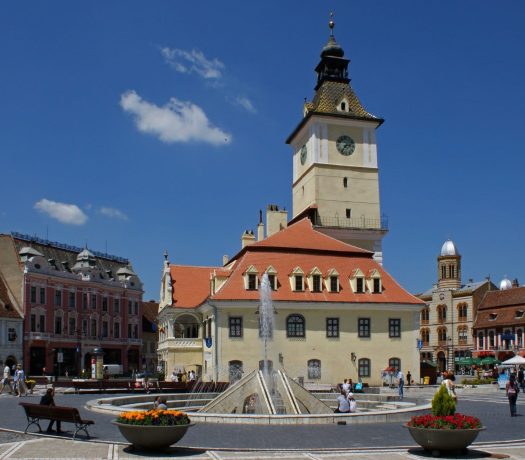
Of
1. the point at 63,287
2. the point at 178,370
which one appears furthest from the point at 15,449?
the point at 63,287

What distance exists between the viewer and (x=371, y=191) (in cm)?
6238

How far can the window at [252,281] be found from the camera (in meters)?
46.4

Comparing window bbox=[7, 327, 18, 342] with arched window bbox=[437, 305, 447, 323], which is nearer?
window bbox=[7, 327, 18, 342]

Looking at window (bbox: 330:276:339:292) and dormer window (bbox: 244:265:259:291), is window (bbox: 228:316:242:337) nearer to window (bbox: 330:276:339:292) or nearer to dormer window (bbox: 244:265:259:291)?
dormer window (bbox: 244:265:259:291)

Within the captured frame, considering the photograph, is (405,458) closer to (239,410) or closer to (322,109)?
(239,410)

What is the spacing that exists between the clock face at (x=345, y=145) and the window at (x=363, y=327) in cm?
1913

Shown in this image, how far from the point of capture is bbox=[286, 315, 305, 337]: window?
46188 millimetres

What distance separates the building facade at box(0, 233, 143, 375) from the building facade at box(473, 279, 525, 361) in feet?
133

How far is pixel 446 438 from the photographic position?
15344mm

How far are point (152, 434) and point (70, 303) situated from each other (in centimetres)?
6285

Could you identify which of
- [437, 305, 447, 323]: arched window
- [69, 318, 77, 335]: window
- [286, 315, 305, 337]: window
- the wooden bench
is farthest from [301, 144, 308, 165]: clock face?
the wooden bench

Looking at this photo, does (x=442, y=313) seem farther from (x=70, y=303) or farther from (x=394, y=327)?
(x=394, y=327)

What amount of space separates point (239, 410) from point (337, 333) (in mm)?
22152

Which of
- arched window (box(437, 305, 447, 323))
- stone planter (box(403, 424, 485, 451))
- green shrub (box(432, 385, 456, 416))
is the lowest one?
stone planter (box(403, 424, 485, 451))
